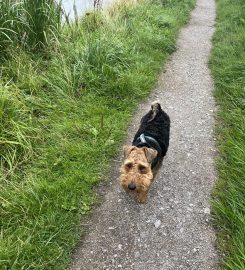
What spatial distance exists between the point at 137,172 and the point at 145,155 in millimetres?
258

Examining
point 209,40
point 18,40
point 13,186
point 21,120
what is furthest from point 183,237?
point 209,40

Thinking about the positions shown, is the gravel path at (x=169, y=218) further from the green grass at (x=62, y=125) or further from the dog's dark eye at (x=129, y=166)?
the dog's dark eye at (x=129, y=166)

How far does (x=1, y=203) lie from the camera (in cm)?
353

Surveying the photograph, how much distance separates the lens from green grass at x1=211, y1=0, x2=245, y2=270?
131 inches

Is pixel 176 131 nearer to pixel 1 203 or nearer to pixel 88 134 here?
pixel 88 134

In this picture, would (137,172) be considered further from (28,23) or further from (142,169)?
(28,23)

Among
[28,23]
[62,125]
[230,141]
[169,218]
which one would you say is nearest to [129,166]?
[169,218]

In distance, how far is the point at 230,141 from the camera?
468 cm

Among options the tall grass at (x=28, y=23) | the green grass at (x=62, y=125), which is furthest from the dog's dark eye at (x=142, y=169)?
the tall grass at (x=28, y=23)

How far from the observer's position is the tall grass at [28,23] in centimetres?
571

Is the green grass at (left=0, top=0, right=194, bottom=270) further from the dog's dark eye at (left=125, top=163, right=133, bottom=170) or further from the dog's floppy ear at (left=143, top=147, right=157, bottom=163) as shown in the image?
the dog's floppy ear at (left=143, top=147, right=157, bottom=163)

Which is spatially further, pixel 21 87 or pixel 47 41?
pixel 47 41

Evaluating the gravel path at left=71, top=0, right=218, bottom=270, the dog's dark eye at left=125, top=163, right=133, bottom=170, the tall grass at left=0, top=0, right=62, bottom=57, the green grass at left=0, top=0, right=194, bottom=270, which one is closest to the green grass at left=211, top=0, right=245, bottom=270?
the gravel path at left=71, top=0, right=218, bottom=270

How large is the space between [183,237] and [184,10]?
33.7ft
